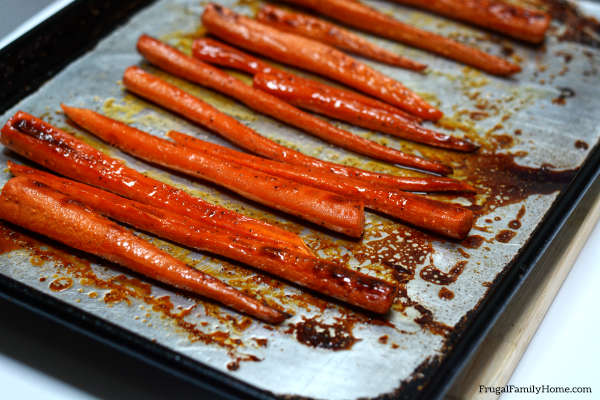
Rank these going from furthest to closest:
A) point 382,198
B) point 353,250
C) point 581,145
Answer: point 581,145 → point 382,198 → point 353,250

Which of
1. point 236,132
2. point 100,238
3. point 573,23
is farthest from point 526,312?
point 573,23

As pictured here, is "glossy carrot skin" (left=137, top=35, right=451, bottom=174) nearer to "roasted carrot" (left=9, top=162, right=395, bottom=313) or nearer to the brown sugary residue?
the brown sugary residue

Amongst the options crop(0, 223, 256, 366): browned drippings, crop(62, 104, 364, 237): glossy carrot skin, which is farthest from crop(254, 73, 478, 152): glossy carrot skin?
crop(0, 223, 256, 366): browned drippings

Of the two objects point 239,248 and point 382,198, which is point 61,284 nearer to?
point 239,248

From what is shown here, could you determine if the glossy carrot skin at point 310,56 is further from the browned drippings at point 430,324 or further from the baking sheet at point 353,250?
the browned drippings at point 430,324

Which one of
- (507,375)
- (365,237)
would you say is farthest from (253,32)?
(507,375)

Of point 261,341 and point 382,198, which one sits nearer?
point 261,341

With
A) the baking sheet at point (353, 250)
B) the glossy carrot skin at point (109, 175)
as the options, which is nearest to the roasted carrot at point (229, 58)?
the baking sheet at point (353, 250)
